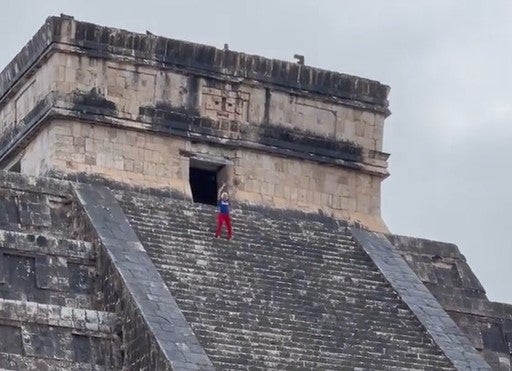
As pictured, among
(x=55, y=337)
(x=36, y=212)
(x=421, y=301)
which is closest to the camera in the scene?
(x=55, y=337)

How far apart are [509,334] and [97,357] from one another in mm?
6000

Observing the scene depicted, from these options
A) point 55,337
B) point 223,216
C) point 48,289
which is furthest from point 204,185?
point 55,337

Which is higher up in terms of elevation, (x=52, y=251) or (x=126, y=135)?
(x=126, y=135)

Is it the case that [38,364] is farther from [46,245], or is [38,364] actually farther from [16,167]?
[16,167]

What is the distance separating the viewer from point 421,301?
26297 mm

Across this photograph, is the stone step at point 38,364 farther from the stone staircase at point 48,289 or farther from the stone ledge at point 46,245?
the stone ledge at point 46,245

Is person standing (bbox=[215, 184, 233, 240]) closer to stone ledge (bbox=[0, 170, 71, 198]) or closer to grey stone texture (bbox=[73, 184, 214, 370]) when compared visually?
grey stone texture (bbox=[73, 184, 214, 370])

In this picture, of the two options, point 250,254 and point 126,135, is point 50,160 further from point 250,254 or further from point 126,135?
point 250,254

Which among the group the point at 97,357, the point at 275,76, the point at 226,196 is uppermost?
the point at 275,76

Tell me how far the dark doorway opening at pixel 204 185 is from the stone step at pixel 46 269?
3321mm

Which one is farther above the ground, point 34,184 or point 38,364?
point 34,184

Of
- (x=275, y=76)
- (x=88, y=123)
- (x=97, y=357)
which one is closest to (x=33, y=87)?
(x=88, y=123)

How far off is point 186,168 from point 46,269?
10.9 feet

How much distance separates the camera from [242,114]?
90.6 ft
